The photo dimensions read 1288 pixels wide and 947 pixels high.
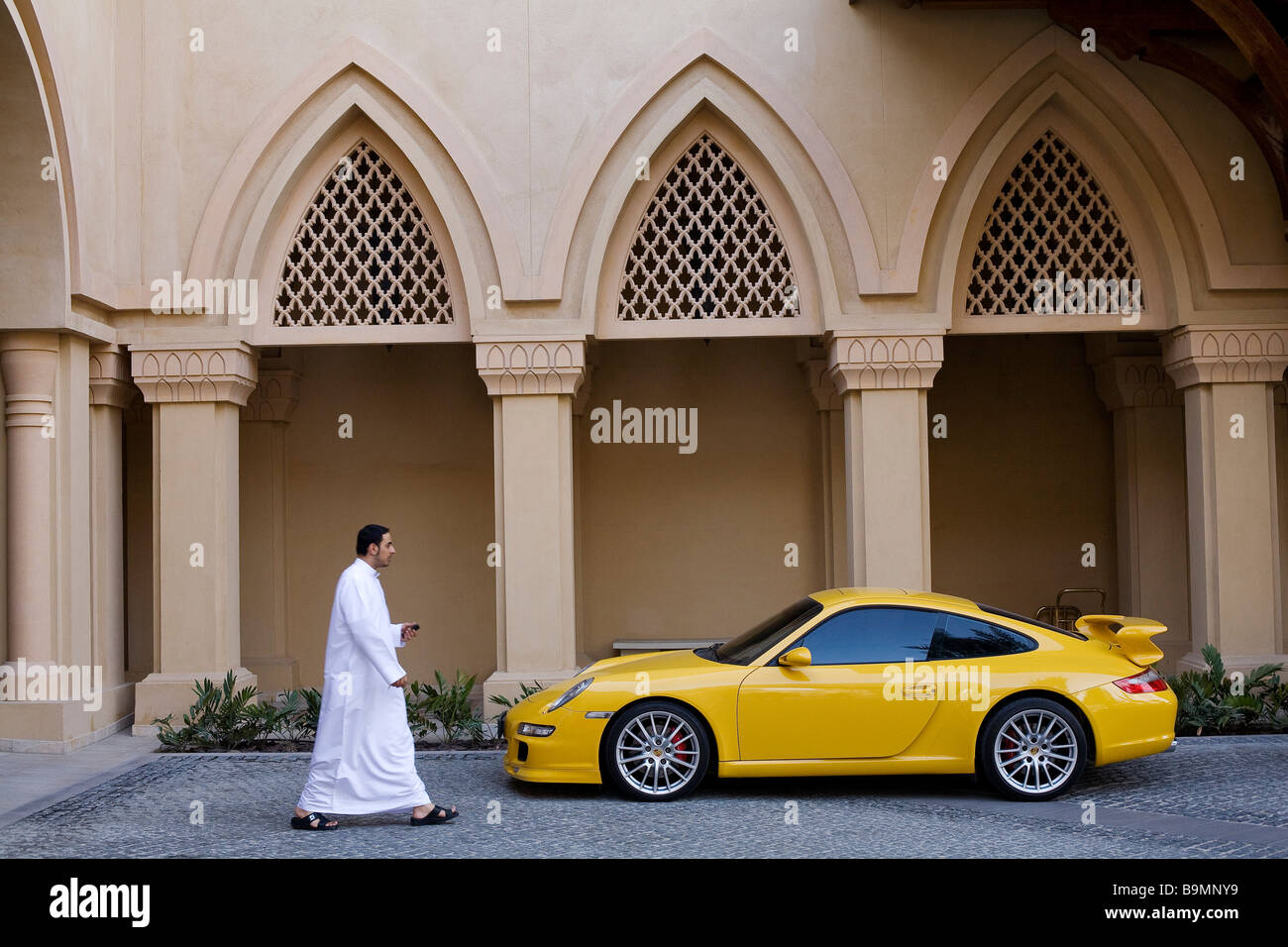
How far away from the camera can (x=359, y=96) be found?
986 cm

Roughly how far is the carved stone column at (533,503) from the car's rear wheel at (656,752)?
9.88ft

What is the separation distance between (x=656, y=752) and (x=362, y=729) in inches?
65.6

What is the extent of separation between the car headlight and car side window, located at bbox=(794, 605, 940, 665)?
1256mm

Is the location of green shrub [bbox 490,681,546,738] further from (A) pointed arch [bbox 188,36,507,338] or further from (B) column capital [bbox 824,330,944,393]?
(B) column capital [bbox 824,330,944,393]

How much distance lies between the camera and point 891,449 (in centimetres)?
983

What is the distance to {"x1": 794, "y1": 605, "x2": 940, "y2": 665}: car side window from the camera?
6844 millimetres

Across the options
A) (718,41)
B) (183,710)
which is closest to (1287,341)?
(718,41)

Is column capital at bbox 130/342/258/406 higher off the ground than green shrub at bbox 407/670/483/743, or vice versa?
column capital at bbox 130/342/258/406

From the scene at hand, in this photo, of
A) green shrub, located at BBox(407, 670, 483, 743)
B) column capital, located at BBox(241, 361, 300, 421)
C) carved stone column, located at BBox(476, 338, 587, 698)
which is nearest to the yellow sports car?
green shrub, located at BBox(407, 670, 483, 743)

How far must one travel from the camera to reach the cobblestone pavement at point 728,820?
5.74m

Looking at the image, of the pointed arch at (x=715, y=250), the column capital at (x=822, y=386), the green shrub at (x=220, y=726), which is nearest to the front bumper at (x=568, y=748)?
the green shrub at (x=220, y=726)
